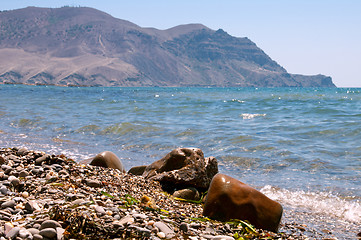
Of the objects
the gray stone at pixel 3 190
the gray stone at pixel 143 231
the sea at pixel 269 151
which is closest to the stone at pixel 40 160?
the gray stone at pixel 3 190

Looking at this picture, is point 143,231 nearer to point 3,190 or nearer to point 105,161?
point 3,190

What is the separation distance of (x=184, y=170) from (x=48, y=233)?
3352 millimetres

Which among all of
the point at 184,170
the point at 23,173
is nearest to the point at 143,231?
the point at 23,173

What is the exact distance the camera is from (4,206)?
11.5 ft

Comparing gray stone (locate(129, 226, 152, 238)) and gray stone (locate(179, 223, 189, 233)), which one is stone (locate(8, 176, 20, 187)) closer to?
gray stone (locate(129, 226, 152, 238))

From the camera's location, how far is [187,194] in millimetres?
5660

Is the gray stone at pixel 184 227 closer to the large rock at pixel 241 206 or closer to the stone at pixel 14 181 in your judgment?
the large rock at pixel 241 206

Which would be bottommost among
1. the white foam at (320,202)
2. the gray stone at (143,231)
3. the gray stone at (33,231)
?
the white foam at (320,202)

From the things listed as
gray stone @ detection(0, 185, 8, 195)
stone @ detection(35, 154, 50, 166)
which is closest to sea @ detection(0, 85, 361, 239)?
stone @ detection(35, 154, 50, 166)

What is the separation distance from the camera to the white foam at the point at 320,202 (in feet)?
18.0

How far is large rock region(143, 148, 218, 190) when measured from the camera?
596 cm

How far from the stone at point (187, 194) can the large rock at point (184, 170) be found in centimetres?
24

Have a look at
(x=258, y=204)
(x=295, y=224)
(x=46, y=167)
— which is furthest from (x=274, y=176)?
(x=46, y=167)

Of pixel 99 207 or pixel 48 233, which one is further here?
A: pixel 99 207
